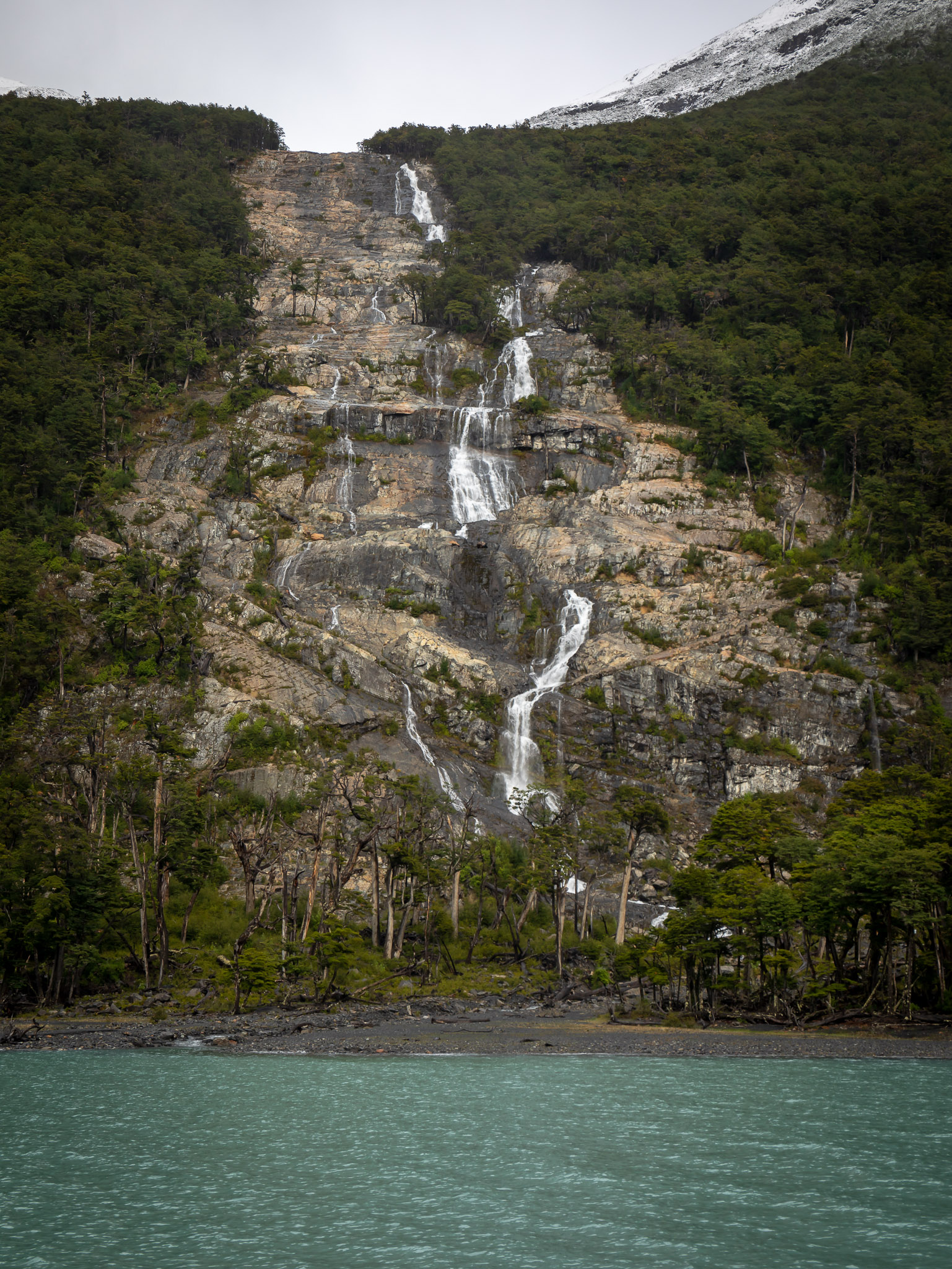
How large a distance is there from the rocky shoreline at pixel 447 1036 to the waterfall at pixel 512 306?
280ft

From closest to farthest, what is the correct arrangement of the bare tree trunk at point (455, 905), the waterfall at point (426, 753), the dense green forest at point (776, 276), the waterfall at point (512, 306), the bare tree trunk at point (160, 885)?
the bare tree trunk at point (160, 885)
the bare tree trunk at point (455, 905)
the waterfall at point (426, 753)
the dense green forest at point (776, 276)
the waterfall at point (512, 306)

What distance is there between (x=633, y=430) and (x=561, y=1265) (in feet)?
256

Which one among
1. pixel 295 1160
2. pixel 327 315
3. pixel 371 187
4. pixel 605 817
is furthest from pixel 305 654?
pixel 371 187

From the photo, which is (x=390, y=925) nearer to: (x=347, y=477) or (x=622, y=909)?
(x=622, y=909)

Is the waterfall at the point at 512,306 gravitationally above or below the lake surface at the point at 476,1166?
above

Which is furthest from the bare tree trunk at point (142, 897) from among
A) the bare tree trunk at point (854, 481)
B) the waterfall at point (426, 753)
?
the bare tree trunk at point (854, 481)

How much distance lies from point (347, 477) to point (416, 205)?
235ft

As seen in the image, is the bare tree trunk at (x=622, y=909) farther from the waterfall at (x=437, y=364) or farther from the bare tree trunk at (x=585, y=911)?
the waterfall at (x=437, y=364)

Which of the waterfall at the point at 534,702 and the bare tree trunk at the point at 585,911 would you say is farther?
the waterfall at the point at 534,702

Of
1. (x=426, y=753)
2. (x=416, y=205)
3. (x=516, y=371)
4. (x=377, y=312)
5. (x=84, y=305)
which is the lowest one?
(x=426, y=753)

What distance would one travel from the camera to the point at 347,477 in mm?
79812

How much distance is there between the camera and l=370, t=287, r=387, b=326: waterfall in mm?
105750

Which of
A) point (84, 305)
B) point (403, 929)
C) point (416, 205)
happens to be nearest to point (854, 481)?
point (403, 929)

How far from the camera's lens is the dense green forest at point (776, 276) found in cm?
7238
